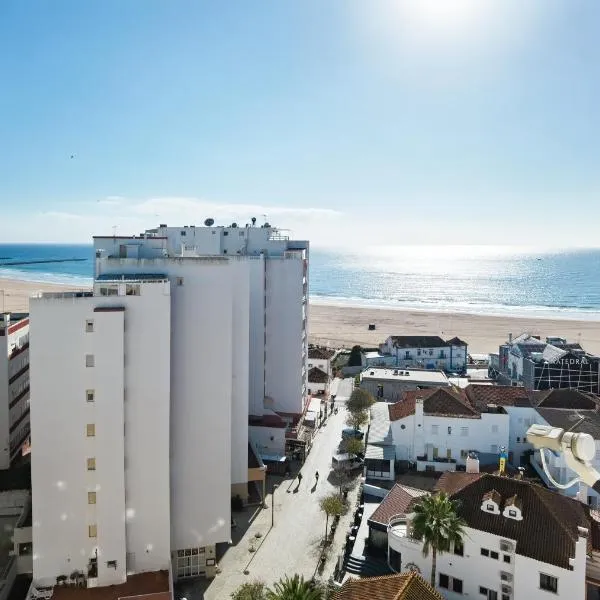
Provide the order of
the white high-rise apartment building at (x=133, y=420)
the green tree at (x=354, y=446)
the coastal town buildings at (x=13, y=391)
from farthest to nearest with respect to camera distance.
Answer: the green tree at (x=354, y=446), the coastal town buildings at (x=13, y=391), the white high-rise apartment building at (x=133, y=420)

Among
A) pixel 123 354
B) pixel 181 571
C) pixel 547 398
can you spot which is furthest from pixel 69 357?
pixel 547 398

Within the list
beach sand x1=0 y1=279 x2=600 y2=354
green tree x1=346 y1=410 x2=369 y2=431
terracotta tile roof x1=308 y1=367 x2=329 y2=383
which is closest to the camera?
green tree x1=346 y1=410 x2=369 y2=431

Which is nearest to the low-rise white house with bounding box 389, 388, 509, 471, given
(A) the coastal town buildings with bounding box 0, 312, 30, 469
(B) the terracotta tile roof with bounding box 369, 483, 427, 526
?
(B) the terracotta tile roof with bounding box 369, 483, 427, 526

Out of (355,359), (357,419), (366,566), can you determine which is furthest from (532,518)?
(355,359)

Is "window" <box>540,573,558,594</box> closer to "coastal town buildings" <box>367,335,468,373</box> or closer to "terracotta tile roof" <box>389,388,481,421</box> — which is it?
"terracotta tile roof" <box>389,388,481,421</box>

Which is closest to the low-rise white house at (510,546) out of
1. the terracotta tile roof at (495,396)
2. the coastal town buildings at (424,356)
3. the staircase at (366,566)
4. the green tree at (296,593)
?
the staircase at (366,566)

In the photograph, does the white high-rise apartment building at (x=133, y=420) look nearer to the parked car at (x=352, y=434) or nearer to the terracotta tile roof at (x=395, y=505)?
the terracotta tile roof at (x=395, y=505)
